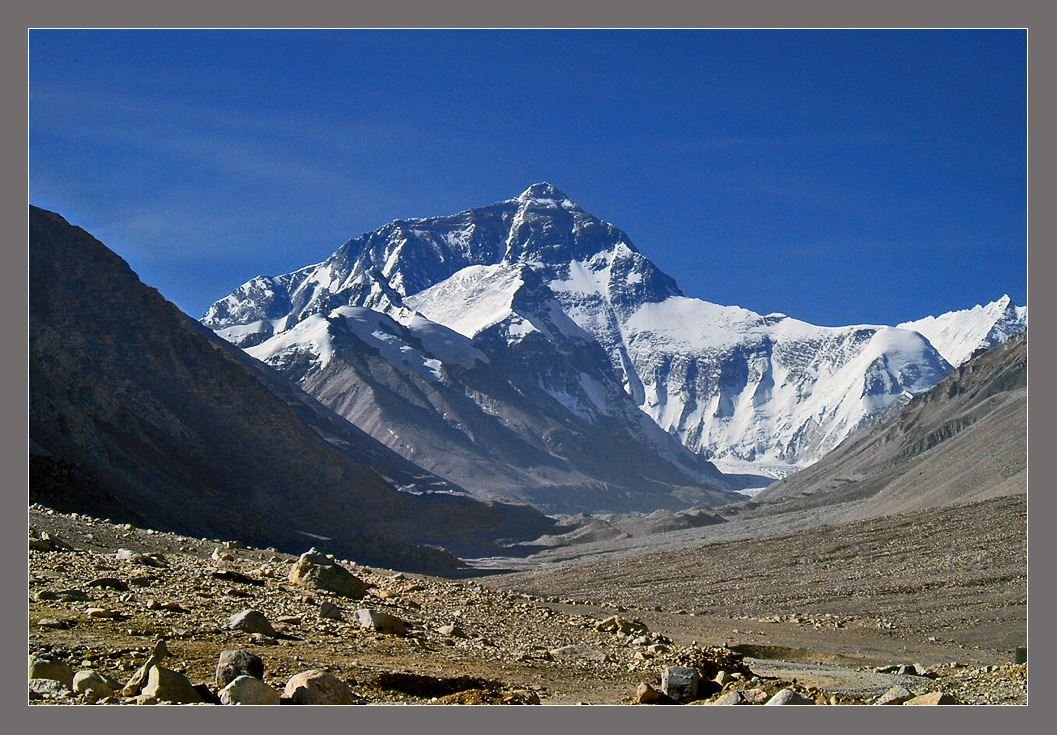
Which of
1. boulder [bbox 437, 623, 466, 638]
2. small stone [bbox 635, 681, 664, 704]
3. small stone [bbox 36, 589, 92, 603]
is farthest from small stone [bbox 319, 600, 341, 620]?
small stone [bbox 635, 681, 664, 704]

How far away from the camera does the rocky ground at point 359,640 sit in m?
11.0

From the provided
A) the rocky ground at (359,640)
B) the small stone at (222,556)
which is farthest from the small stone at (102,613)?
the small stone at (222,556)

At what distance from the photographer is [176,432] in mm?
78938

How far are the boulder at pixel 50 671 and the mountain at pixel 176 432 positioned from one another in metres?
39.0

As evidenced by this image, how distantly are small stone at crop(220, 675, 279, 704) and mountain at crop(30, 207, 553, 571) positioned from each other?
132ft

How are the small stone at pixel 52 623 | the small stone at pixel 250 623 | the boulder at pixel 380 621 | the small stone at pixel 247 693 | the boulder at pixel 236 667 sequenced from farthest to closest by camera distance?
the boulder at pixel 380 621, the small stone at pixel 250 623, the small stone at pixel 52 623, the boulder at pixel 236 667, the small stone at pixel 247 693

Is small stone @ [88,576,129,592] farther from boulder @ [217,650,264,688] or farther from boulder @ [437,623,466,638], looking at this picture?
boulder @ [437,623,466,638]

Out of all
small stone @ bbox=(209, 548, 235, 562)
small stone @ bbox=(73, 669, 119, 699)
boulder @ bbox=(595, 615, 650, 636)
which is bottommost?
boulder @ bbox=(595, 615, 650, 636)

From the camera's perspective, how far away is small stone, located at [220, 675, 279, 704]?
929 centimetres

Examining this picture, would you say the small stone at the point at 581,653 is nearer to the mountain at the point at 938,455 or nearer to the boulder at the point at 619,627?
the boulder at the point at 619,627

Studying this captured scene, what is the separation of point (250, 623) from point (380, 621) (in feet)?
6.99


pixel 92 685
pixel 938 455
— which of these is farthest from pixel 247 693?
pixel 938 455

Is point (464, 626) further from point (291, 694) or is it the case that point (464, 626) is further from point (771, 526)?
point (771, 526)

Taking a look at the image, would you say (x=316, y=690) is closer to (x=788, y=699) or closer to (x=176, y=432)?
(x=788, y=699)
